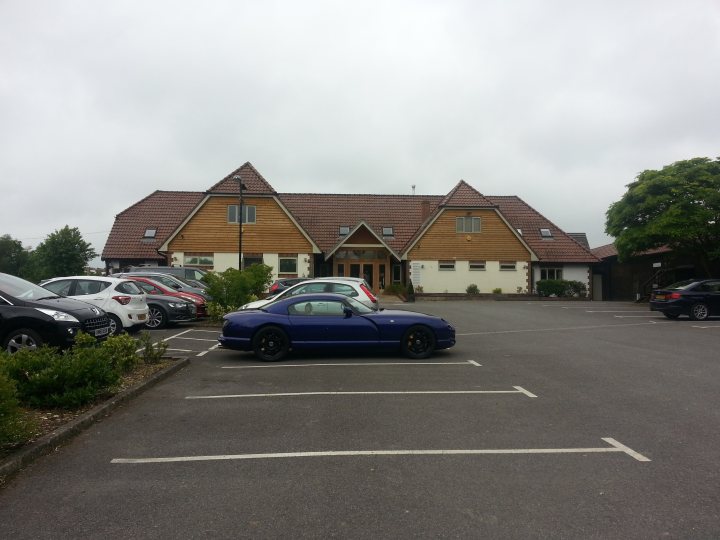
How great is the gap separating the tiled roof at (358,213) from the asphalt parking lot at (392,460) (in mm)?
30526

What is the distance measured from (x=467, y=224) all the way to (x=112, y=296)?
92.5 ft

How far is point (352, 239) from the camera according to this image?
3619 centimetres

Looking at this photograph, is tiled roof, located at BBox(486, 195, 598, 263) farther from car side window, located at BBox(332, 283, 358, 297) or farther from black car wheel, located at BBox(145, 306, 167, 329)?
black car wheel, located at BBox(145, 306, 167, 329)

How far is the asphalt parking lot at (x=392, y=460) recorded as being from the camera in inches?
148

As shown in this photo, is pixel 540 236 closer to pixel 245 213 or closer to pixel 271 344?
pixel 245 213

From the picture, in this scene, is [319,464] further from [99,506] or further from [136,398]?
[136,398]

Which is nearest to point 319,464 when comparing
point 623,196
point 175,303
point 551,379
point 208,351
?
point 551,379

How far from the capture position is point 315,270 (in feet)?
125

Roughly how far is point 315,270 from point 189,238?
8527 millimetres

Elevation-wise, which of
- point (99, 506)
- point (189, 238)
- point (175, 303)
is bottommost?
point (99, 506)

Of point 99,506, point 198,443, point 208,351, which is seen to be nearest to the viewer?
point 99,506

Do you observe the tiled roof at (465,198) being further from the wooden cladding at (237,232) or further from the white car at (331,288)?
the white car at (331,288)

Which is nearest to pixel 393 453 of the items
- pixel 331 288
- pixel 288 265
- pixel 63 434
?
pixel 63 434

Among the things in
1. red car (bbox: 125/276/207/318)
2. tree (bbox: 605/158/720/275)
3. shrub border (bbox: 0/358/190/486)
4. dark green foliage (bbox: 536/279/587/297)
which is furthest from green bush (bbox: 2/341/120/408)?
dark green foliage (bbox: 536/279/587/297)
